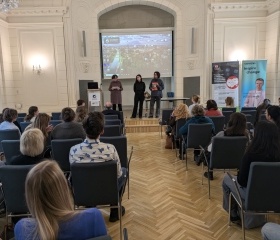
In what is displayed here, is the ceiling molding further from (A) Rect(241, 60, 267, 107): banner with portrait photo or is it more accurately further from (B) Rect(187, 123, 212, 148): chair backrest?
(B) Rect(187, 123, 212, 148): chair backrest

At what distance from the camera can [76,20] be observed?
8750 millimetres

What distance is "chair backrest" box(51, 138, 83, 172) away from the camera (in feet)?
9.25

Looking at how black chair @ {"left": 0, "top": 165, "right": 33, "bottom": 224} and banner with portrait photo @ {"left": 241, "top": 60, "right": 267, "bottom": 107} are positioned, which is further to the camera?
banner with portrait photo @ {"left": 241, "top": 60, "right": 267, "bottom": 107}

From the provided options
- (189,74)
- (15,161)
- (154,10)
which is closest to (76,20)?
(154,10)

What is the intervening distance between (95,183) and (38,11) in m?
8.25

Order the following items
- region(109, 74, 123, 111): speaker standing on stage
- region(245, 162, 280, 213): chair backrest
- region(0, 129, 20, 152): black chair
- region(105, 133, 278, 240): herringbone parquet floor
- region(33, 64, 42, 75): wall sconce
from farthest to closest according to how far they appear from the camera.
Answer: region(33, 64, 42, 75): wall sconce < region(109, 74, 123, 111): speaker standing on stage < region(0, 129, 20, 152): black chair < region(105, 133, 278, 240): herringbone parquet floor < region(245, 162, 280, 213): chair backrest

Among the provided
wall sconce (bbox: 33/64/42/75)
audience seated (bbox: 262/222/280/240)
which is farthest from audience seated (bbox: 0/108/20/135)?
wall sconce (bbox: 33/64/42/75)

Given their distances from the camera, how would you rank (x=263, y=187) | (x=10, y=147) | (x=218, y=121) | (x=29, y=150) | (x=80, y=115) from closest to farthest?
1. (x=263, y=187)
2. (x=29, y=150)
3. (x=10, y=147)
4. (x=80, y=115)
5. (x=218, y=121)

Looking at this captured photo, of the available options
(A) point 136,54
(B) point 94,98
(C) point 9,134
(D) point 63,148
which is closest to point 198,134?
(D) point 63,148

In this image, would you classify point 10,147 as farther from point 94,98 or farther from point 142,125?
point 94,98

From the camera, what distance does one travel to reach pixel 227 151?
2889mm

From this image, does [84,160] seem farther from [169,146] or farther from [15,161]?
[169,146]

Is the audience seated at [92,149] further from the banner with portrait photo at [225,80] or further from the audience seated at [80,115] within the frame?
the banner with portrait photo at [225,80]

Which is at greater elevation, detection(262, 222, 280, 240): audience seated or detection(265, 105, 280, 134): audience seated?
detection(265, 105, 280, 134): audience seated
